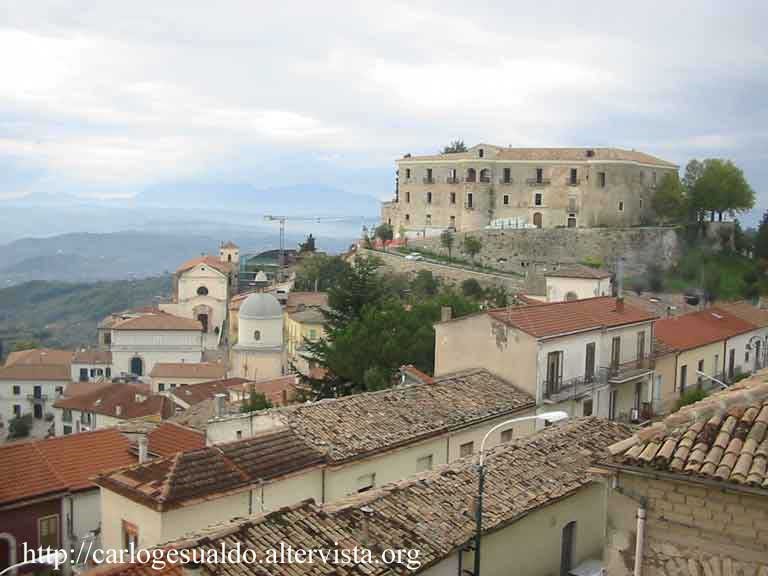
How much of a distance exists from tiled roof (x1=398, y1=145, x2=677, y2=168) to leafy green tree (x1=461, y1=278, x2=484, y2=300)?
18345mm

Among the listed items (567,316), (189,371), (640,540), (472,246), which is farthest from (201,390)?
(640,540)

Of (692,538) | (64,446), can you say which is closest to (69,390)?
(64,446)

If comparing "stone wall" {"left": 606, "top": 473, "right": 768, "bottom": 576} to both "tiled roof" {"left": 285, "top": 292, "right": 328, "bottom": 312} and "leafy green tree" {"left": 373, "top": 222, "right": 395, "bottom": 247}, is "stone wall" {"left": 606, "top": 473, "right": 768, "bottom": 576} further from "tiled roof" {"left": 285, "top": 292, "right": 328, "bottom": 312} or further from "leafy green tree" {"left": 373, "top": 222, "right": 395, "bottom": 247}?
"leafy green tree" {"left": 373, "top": 222, "right": 395, "bottom": 247}

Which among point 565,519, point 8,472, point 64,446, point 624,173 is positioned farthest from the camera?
point 624,173

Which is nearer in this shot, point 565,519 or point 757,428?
point 757,428

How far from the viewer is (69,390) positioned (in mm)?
60344

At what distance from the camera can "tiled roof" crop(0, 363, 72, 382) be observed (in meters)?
71.3

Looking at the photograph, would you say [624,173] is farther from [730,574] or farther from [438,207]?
[730,574]

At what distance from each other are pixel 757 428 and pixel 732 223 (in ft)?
251

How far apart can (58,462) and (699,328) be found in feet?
78.1

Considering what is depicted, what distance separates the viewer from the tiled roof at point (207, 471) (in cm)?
1309

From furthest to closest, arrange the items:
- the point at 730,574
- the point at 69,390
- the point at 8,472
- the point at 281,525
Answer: the point at 69,390
the point at 8,472
the point at 281,525
the point at 730,574

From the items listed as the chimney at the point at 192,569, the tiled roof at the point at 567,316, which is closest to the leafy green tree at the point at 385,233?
the tiled roof at the point at 567,316

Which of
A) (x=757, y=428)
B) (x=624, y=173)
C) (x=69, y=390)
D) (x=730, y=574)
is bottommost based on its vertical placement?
(x=69, y=390)
